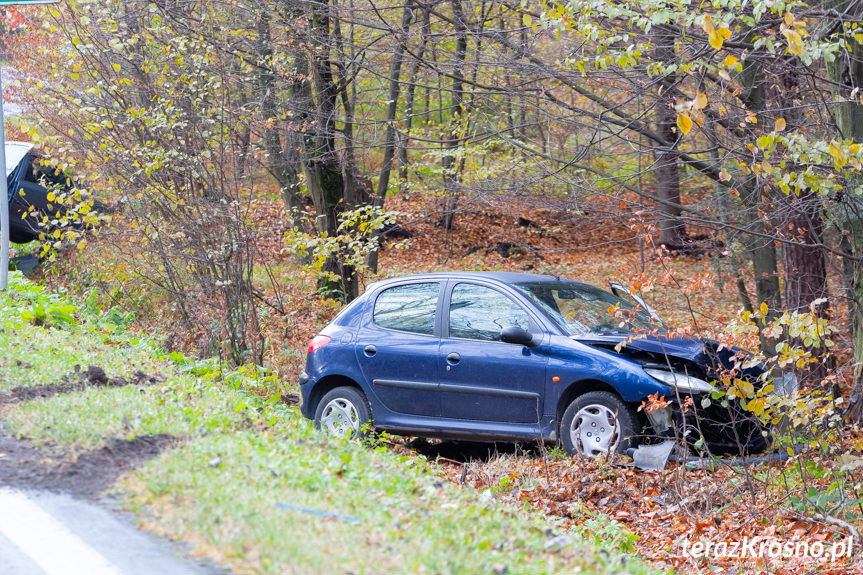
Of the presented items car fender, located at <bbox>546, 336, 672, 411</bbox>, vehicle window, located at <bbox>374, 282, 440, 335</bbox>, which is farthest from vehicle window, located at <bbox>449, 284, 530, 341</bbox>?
car fender, located at <bbox>546, 336, 672, 411</bbox>

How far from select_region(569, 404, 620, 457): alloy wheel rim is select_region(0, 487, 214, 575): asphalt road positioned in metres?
4.20

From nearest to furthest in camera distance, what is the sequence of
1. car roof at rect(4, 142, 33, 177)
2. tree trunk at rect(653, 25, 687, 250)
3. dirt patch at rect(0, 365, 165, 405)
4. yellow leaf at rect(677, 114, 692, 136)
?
yellow leaf at rect(677, 114, 692, 136)
dirt patch at rect(0, 365, 165, 405)
tree trunk at rect(653, 25, 687, 250)
car roof at rect(4, 142, 33, 177)

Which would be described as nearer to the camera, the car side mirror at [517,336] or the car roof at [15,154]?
the car side mirror at [517,336]

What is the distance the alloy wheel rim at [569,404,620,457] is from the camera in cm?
692

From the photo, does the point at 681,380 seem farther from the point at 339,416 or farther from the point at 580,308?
the point at 339,416

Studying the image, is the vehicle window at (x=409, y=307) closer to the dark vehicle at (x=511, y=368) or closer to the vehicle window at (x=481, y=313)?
the dark vehicle at (x=511, y=368)

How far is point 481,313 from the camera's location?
787 cm

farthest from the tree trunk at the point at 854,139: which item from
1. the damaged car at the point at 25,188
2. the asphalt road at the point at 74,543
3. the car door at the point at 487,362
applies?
the damaged car at the point at 25,188

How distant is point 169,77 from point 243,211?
1.92m

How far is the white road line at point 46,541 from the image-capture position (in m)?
3.28

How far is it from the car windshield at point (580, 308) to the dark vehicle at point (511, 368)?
0.01 m

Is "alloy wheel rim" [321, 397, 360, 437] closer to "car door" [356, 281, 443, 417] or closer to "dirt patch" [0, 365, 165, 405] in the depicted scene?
"car door" [356, 281, 443, 417]

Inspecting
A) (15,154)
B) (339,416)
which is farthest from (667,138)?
(15,154)

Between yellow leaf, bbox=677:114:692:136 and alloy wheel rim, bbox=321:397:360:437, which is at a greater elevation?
yellow leaf, bbox=677:114:692:136
